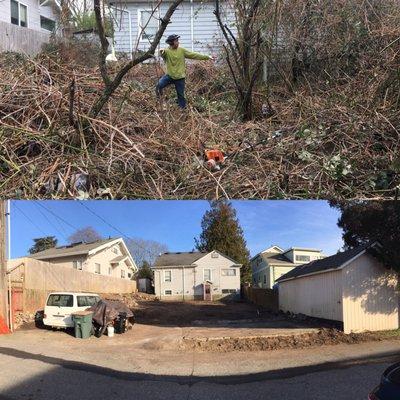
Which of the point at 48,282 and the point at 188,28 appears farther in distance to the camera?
the point at 188,28

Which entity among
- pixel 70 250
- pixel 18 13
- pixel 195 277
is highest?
pixel 18 13

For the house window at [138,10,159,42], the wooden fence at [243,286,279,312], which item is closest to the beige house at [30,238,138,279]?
the wooden fence at [243,286,279,312]

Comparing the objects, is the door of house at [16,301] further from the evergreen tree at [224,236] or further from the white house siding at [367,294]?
the white house siding at [367,294]

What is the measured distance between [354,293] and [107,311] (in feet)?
3.27

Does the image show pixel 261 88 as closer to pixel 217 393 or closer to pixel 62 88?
pixel 62 88

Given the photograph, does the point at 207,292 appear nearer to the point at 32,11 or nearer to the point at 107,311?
the point at 107,311

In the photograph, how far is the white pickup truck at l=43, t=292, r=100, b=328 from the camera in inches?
84.0

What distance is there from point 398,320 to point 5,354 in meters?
1.62

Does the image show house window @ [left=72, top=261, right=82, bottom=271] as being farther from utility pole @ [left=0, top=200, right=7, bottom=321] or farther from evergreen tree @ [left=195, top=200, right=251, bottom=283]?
evergreen tree @ [left=195, top=200, right=251, bottom=283]

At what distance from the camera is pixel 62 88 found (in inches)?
176

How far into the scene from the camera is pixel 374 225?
215 cm

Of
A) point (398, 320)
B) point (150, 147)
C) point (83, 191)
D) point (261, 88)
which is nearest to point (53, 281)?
point (83, 191)

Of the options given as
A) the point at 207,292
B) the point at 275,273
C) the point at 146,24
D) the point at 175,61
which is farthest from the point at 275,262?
the point at 175,61

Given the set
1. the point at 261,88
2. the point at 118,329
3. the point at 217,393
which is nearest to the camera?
the point at 217,393
